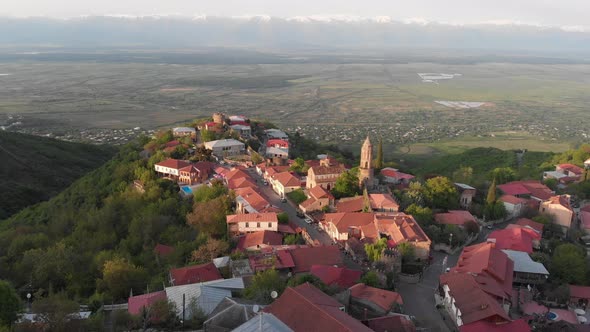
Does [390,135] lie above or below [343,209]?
below

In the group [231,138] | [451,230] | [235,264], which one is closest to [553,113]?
[231,138]

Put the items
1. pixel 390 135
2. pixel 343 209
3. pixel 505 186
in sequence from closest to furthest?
pixel 343 209 → pixel 505 186 → pixel 390 135

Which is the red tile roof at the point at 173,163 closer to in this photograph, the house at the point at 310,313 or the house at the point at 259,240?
the house at the point at 259,240

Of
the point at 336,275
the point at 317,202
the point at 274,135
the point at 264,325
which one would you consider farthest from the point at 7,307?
the point at 274,135

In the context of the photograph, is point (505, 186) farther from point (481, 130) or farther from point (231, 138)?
point (481, 130)

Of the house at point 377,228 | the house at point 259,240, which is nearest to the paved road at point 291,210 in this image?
the house at point 377,228

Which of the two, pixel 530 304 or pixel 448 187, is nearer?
pixel 530 304

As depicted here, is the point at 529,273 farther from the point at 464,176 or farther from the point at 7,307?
the point at 464,176

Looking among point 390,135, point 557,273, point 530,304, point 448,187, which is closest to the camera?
point 530,304
